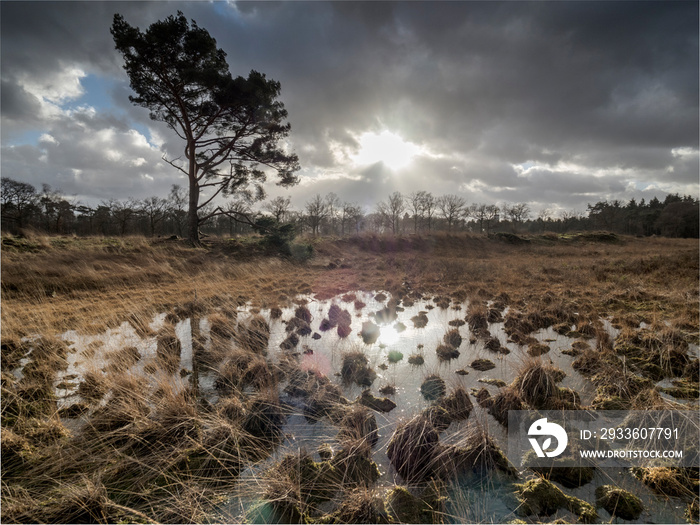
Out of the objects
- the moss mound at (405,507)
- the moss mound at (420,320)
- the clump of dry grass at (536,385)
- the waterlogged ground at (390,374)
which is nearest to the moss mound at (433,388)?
the waterlogged ground at (390,374)

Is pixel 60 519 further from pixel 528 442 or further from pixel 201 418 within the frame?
pixel 528 442

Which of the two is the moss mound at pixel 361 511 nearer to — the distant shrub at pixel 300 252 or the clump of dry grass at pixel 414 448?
the clump of dry grass at pixel 414 448

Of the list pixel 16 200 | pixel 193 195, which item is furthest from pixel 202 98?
pixel 16 200

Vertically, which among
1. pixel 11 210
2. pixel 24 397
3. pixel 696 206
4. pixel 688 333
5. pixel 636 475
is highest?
pixel 696 206

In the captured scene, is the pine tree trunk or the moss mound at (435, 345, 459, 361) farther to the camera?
the pine tree trunk

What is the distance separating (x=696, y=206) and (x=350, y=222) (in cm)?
7664

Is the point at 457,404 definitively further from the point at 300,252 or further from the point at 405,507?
the point at 300,252

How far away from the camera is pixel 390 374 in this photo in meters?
4.62

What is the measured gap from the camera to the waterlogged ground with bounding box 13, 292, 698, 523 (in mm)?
2396

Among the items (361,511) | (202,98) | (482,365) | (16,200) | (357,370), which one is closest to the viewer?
(361,511)

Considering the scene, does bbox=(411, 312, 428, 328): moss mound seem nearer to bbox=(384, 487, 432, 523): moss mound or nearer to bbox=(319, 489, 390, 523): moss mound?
bbox=(384, 487, 432, 523): moss mound

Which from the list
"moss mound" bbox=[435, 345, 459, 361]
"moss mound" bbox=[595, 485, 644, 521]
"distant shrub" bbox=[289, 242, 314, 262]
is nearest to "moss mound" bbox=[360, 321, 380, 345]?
"moss mound" bbox=[435, 345, 459, 361]

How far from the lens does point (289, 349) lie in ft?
18.2

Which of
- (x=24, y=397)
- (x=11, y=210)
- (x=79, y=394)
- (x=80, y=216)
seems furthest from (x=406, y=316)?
(x=80, y=216)
